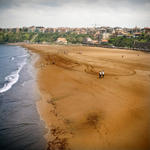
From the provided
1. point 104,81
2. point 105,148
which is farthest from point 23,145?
point 104,81

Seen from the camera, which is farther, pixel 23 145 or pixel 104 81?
pixel 104 81

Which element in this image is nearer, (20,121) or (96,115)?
(20,121)

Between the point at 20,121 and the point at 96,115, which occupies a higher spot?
the point at 96,115

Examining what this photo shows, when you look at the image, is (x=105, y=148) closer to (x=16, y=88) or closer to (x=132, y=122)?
(x=132, y=122)

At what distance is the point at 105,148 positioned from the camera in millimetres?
6008

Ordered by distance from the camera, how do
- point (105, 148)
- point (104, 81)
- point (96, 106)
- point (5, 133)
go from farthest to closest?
point (104, 81) → point (96, 106) → point (5, 133) → point (105, 148)

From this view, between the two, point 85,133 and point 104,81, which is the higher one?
point 104,81

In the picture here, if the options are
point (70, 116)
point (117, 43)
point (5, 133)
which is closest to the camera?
point (5, 133)

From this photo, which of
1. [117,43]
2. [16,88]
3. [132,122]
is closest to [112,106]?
[132,122]

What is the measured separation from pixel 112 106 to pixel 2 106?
9.00 m

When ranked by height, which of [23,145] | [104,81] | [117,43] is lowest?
[23,145]

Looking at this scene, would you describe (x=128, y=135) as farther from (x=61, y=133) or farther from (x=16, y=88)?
(x=16, y=88)

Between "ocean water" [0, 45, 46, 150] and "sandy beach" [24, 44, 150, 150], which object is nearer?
"sandy beach" [24, 44, 150, 150]

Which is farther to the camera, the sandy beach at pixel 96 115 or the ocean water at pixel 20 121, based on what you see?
the ocean water at pixel 20 121
